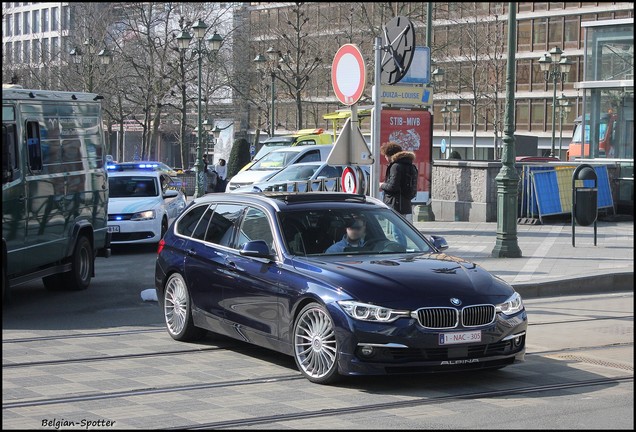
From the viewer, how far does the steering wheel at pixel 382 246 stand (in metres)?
9.68

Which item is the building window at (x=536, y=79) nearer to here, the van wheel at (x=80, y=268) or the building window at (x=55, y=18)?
the building window at (x=55, y=18)

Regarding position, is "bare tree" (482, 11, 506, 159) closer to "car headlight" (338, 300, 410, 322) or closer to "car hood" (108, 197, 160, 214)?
"car hood" (108, 197, 160, 214)

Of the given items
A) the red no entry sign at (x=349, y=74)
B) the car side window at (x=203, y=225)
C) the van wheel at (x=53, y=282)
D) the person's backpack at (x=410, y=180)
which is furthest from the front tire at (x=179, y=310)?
the person's backpack at (x=410, y=180)

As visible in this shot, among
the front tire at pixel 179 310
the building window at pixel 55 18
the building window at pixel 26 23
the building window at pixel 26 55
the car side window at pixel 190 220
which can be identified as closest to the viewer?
the front tire at pixel 179 310

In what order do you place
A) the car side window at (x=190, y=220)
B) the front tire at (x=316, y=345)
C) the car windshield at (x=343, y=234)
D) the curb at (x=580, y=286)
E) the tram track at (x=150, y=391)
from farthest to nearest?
the curb at (x=580, y=286), the car side window at (x=190, y=220), the car windshield at (x=343, y=234), the front tire at (x=316, y=345), the tram track at (x=150, y=391)

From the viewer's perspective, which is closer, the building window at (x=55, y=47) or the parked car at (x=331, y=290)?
the parked car at (x=331, y=290)

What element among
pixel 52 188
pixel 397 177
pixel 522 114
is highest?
pixel 522 114

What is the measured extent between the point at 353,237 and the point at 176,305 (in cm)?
217

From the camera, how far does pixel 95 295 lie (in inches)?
584

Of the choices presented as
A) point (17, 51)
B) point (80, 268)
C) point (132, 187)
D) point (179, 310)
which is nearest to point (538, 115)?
point (17, 51)

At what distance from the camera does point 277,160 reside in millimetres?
31875

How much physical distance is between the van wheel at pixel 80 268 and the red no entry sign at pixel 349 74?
489 centimetres

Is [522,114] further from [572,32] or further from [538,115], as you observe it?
[572,32]

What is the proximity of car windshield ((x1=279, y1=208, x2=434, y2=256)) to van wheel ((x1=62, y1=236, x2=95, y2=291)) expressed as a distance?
6.15m
